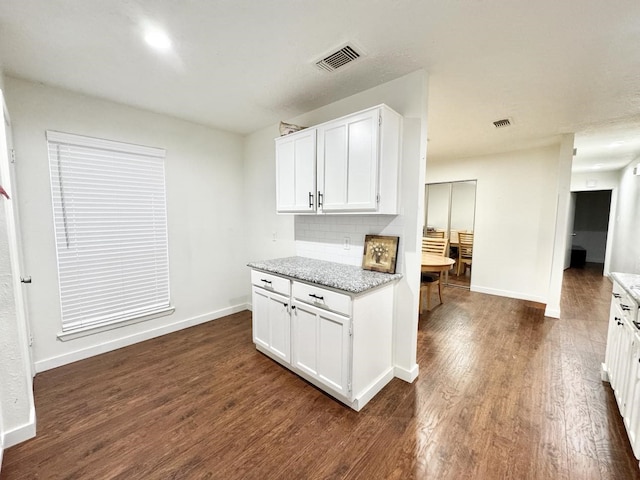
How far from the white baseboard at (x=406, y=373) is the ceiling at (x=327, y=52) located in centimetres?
247

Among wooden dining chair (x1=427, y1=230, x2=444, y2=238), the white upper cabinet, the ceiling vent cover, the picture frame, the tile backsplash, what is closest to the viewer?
the ceiling vent cover

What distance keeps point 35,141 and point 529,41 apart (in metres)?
3.90

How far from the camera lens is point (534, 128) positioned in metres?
3.31

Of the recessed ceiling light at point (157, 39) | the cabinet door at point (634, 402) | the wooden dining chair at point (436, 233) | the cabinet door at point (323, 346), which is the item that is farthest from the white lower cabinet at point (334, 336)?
the wooden dining chair at point (436, 233)

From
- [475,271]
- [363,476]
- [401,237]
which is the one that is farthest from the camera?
[475,271]

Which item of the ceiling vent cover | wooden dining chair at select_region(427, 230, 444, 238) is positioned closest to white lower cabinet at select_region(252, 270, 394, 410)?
the ceiling vent cover

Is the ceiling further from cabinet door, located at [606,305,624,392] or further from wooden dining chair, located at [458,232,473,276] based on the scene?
wooden dining chair, located at [458,232,473,276]

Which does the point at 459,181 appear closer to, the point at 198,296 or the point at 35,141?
the point at 198,296

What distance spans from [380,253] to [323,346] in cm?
91

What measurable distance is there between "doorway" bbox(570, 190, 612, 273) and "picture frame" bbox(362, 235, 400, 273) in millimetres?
8659

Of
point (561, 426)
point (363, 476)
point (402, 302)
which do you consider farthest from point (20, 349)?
point (561, 426)

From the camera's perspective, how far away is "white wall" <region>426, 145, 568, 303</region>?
13.6 feet

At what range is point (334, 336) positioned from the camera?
1957 mm

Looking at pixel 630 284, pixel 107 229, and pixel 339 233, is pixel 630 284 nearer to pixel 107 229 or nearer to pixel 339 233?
pixel 339 233
